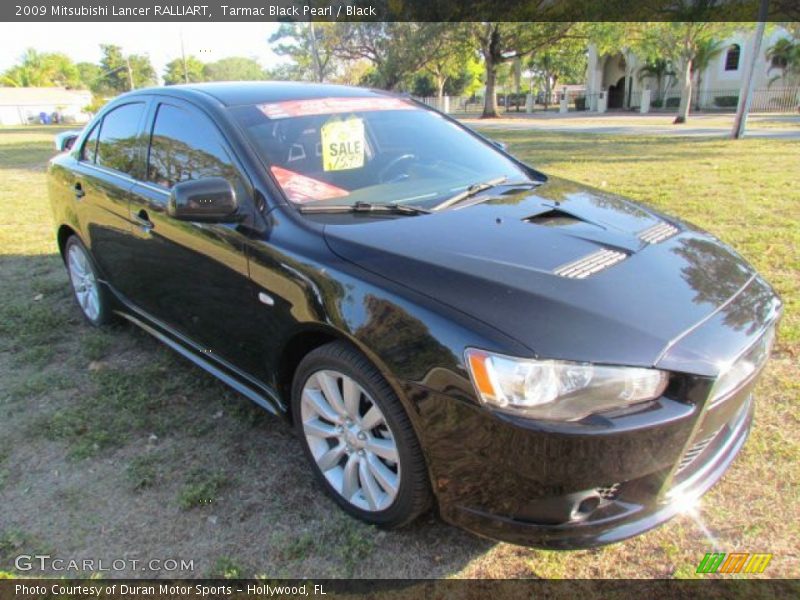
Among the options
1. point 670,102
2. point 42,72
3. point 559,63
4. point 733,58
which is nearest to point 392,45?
point 670,102

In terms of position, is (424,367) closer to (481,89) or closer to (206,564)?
(206,564)

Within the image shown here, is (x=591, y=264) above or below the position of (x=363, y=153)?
below

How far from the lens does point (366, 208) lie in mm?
2605

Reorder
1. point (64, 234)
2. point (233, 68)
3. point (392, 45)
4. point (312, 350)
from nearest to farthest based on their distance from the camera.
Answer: point (312, 350)
point (64, 234)
point (392, 45)
point (233, 68)

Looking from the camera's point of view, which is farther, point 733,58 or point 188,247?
point 733,58

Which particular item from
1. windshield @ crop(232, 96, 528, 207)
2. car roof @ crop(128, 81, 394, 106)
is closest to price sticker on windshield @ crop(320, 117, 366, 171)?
windshield @ crop(232, 96, 528, 207)

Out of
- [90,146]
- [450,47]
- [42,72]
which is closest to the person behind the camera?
[90,146]

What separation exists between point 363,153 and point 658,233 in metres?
1.47

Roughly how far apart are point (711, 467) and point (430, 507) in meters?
1.05

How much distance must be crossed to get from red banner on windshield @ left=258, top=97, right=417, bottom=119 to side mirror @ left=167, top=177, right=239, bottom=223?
62 centimetres

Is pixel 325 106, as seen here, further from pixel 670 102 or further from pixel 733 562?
pixel 670 102

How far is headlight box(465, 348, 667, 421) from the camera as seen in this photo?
1.79m

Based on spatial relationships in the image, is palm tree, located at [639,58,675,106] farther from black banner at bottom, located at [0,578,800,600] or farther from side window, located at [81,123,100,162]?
black banner at bottom, located at [0,578,800,600]

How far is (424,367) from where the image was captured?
193cm
